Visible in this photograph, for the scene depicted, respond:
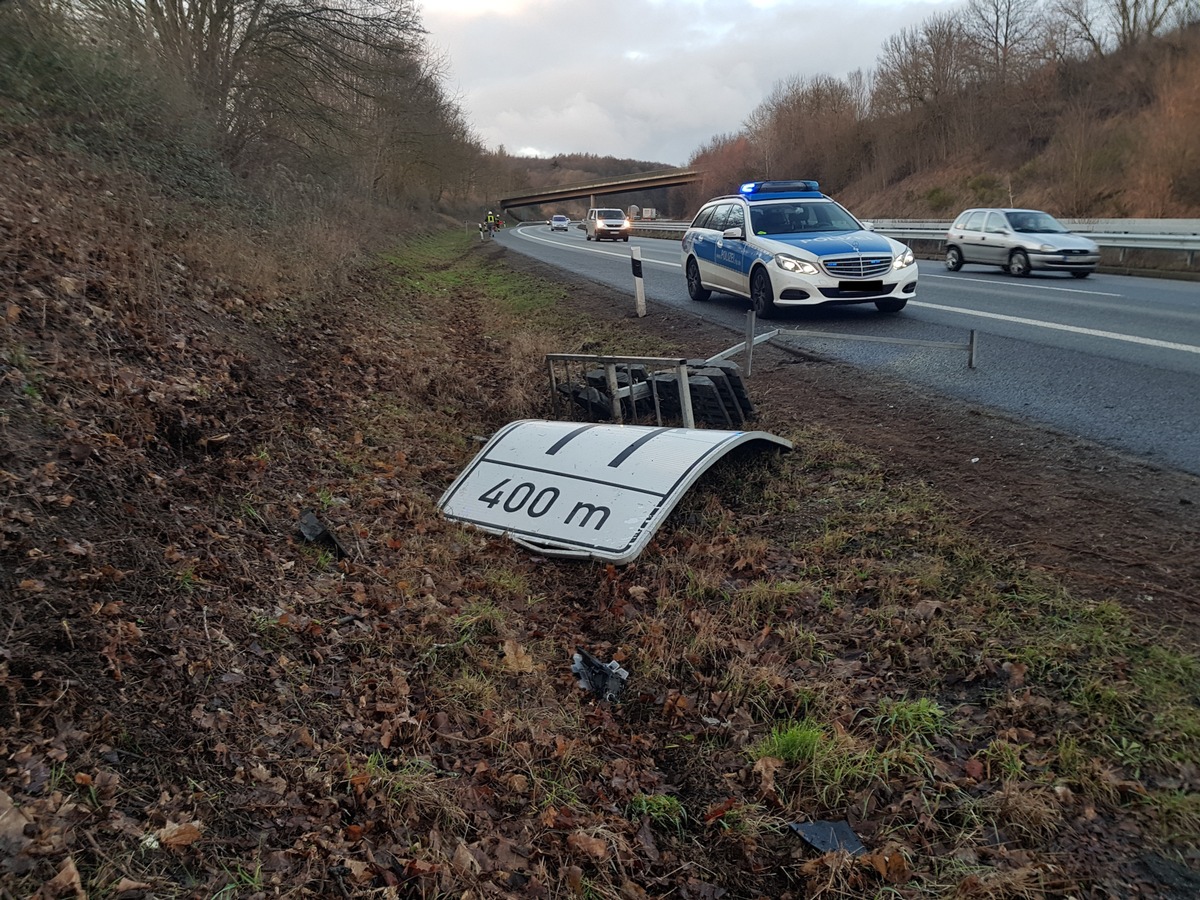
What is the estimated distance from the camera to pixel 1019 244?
18297 mm

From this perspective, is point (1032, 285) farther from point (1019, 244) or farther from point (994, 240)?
point (994, 240)

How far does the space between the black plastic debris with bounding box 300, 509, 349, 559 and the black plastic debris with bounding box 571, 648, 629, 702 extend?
5.11 feet

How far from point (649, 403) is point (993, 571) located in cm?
399

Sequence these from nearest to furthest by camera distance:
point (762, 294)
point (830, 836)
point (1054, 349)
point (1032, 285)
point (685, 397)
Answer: point (830, 836) → point (685, 397) → point (1054, 349) → point (762, 294) → point (1032, 285)

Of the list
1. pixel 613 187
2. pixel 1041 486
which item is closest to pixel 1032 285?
pixel 1041 486

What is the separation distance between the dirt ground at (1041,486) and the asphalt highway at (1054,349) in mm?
399

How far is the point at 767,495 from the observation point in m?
5.88

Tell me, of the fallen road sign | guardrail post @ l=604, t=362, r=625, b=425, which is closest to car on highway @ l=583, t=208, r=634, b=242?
guardrail post @ l=604, t=362, r=625, b=425

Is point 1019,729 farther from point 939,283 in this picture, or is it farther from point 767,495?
point 939,283

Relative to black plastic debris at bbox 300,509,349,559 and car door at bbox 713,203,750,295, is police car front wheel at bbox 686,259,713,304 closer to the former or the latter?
car door at bbox 713,203,750,295

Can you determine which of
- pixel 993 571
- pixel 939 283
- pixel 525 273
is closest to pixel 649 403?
pixel 993 571

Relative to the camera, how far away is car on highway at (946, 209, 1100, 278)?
693 inches

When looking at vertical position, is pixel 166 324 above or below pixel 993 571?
above

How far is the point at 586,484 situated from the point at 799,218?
865 centimetres
